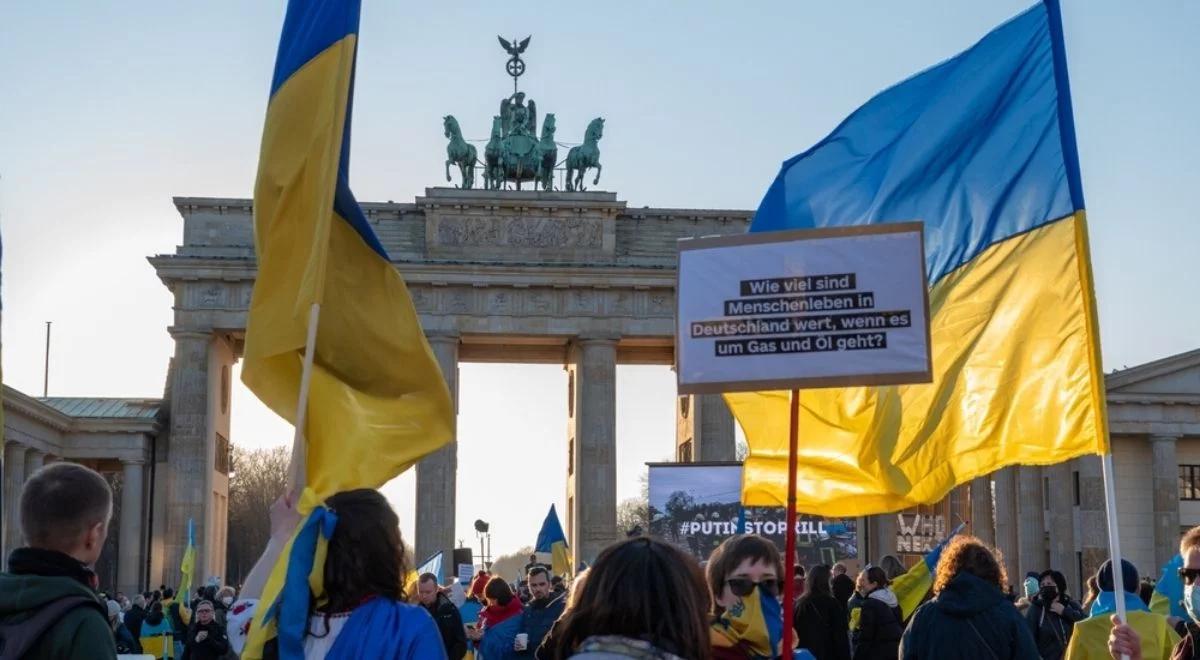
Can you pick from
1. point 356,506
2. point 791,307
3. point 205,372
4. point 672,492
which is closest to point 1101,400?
point 791,307

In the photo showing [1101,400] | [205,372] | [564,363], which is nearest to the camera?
[1101,400]

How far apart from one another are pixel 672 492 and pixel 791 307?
117ft

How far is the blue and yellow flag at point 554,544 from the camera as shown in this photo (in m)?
31.2

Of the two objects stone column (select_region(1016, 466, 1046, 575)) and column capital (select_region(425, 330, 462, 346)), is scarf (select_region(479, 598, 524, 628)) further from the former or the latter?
column capital (select_region(425, 330, 462, 346))

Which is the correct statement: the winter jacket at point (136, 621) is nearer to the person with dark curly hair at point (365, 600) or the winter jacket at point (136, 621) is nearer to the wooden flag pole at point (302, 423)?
the wooden flag pole at point (302, 423)

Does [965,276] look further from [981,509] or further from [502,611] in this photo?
[981,509]

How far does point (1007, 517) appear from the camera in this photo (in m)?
57.8

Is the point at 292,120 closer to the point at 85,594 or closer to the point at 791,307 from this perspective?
the point at 791,307

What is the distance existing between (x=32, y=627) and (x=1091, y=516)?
168 feet

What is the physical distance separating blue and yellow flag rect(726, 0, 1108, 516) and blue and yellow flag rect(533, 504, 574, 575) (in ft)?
75.2

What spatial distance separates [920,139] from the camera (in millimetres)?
8273

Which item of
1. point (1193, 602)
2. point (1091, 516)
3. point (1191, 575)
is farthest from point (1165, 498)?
point (1193, 602)

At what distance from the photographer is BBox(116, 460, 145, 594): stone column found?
2237 inches

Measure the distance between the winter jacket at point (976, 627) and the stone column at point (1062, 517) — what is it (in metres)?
47.1
